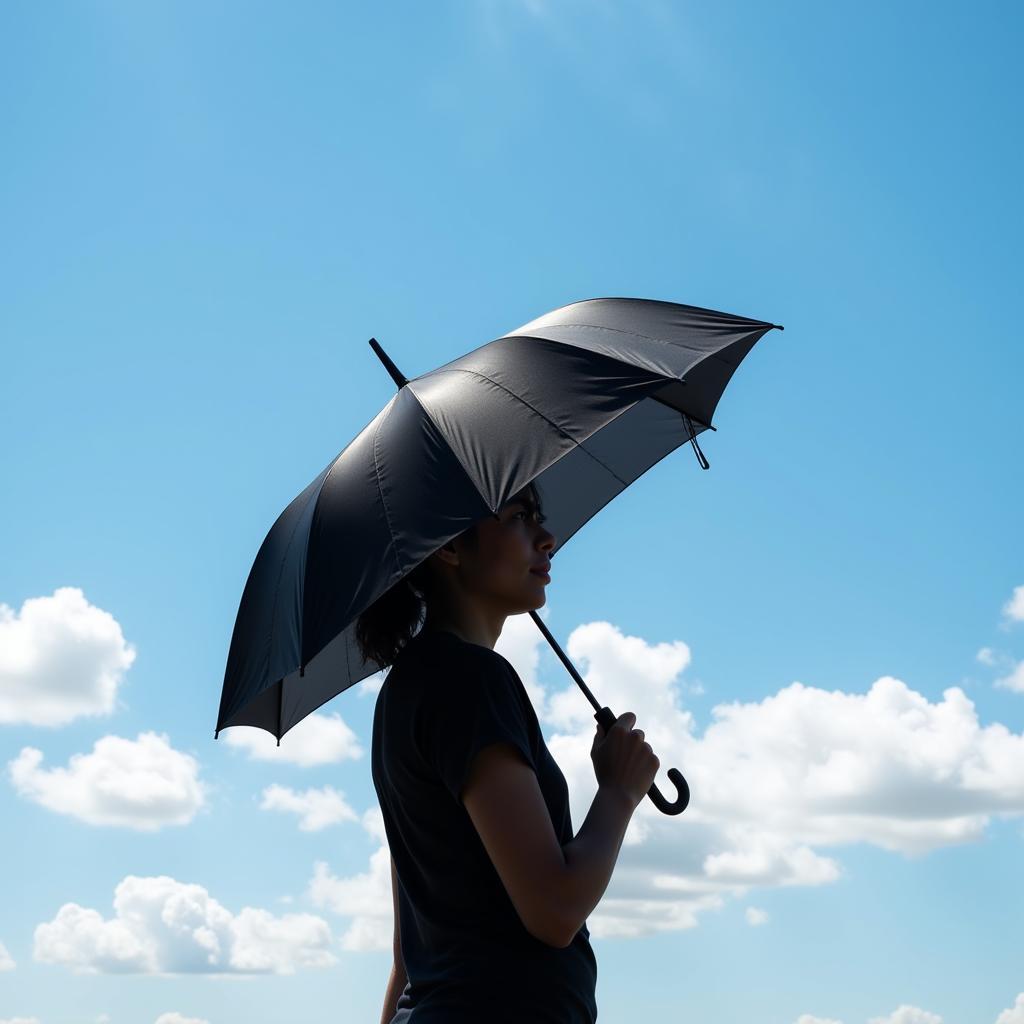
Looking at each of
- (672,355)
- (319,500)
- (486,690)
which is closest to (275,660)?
(319,500)

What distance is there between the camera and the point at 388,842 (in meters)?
3.65

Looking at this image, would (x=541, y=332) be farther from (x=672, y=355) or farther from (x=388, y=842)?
(x=388, y=842)

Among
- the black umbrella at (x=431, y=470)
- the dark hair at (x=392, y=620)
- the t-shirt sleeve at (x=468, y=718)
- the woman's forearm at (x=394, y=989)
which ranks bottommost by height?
the woman's forearm at (x=394, y=989)

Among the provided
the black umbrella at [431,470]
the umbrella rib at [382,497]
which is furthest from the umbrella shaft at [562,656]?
the umbrella rib at [382,497]

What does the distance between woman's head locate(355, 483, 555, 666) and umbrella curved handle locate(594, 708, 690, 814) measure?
42 centimetres

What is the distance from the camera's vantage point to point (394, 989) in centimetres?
391

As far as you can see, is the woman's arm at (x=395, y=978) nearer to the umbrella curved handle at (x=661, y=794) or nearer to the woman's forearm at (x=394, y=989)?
the woman's forearm at (x=394, y=989)

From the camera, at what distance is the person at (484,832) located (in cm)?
313

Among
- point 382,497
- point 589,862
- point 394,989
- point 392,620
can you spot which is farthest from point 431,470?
point 394,989

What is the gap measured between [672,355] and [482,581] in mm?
1206

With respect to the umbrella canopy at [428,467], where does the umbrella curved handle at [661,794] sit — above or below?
below

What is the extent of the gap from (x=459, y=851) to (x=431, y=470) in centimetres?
123

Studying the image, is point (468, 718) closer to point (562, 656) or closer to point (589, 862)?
point (589, 862)

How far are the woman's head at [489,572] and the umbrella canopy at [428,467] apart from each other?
15 cm
